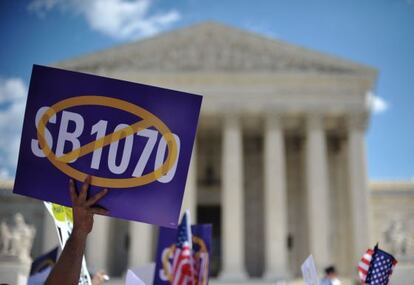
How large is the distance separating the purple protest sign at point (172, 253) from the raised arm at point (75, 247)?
7.19 metres

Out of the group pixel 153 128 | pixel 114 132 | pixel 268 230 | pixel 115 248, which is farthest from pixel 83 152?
pixel 115 248

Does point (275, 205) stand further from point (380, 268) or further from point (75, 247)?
point (75, 247)

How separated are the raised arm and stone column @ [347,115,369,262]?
3689 cm

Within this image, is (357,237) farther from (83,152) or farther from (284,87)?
(83,152)

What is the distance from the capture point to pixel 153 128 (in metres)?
4.79

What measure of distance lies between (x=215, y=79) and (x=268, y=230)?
39.3 ft

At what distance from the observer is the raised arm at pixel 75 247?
365 centimetres

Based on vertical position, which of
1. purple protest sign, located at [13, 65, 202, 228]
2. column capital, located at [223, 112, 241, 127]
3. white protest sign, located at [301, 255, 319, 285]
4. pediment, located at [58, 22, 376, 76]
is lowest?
white protest sign, located at [301, 255, 319, 285]

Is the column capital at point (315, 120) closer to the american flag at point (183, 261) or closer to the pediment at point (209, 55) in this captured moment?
the pediment at point (209, 55)

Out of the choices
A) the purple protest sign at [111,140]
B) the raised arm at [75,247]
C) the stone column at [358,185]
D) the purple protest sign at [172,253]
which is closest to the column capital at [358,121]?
the stone column at [358,185]

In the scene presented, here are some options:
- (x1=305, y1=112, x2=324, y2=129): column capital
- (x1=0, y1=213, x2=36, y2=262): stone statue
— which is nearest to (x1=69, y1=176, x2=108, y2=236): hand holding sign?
(x1=0, y1=213, x2=36, y2=262): stone statue

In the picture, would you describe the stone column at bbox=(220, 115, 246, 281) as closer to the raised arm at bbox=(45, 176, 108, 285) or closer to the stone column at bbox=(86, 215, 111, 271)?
the stone column at bbox=(86, 215, 111, 271)

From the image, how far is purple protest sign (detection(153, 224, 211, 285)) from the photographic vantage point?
36.6 feet

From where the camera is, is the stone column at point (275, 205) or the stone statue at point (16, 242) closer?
the stone statue at point (16, 242)
